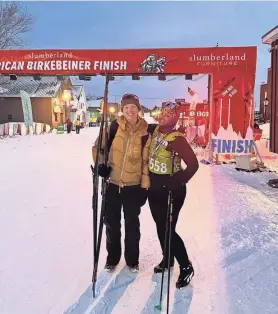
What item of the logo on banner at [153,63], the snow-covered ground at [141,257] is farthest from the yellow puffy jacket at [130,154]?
the logo on banner at [153,63]

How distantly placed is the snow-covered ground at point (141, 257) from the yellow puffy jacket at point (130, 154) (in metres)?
0.96

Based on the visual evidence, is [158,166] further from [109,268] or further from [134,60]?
[134,60]

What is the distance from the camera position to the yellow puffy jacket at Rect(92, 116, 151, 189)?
10.5 ft

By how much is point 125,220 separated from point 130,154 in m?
0.66

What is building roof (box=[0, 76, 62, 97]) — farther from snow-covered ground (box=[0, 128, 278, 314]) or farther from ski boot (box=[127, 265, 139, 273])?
ski boot (box=[127, 265, 139, 273])

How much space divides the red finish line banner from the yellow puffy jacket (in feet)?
26.9

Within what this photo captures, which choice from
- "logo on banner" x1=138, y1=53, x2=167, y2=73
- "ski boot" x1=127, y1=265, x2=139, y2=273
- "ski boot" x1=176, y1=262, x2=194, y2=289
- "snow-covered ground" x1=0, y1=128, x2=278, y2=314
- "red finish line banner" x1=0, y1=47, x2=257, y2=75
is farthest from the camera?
"logo on banner" x1=138, y1=53, x2=167, y2=73

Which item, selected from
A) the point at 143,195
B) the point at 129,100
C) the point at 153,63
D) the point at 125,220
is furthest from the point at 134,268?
the point at 153,63

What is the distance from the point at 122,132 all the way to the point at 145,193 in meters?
0.60

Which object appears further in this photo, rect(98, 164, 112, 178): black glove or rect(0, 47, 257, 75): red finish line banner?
rect(0, 47, 257, 75): red finish line banner

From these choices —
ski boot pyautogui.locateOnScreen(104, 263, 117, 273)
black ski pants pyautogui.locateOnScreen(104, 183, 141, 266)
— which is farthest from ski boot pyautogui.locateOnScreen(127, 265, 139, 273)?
ski boot pyautogui.locateOnScreen(104, 263, 117, 273)

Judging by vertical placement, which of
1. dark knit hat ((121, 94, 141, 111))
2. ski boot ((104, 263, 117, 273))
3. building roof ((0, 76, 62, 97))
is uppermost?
building roof ((0, 76, 62, 97))

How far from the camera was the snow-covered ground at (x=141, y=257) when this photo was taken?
299 cm

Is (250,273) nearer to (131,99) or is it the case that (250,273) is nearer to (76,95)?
(131,99)
